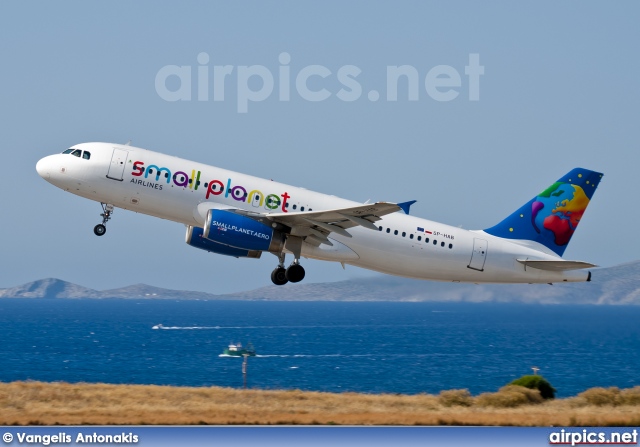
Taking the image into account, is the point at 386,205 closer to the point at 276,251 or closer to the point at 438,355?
the point at 276,251

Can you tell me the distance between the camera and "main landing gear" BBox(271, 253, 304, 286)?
127 ft

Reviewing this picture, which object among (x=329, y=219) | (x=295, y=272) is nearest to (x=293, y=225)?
(x=329, y=219)

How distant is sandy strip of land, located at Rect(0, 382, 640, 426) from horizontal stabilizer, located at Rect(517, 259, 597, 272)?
20.3 feet

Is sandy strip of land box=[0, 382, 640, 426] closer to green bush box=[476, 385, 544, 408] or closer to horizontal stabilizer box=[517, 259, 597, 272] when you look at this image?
green bush box=[476, 385, 544, 408]

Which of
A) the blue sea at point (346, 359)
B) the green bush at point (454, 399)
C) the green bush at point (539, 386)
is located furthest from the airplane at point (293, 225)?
the blue sea at point (346, 359)

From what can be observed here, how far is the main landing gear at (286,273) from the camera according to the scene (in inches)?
1526

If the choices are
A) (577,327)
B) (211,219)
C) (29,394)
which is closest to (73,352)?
(577,327)

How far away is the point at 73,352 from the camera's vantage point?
470 ft

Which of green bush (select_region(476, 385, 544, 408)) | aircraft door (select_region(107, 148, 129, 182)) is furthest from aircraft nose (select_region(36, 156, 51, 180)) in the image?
green bush (select_region(476, 385, 544, 408))

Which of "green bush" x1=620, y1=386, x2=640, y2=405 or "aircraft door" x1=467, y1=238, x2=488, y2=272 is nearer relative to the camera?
"aircraft door" x1=467, y1=238, x2=488, y2=272

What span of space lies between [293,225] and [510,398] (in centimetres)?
1507

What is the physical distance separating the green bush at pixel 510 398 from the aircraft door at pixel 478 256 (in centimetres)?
705

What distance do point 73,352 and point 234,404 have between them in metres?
108

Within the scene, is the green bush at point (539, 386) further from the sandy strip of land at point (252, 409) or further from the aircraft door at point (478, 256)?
the aircraft door at point (478, 256)
